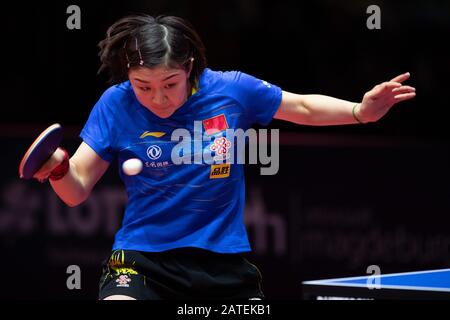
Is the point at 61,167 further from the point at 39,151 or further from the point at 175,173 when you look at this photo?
the point at 175,173

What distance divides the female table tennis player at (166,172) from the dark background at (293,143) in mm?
3443

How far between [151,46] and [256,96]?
0.53m

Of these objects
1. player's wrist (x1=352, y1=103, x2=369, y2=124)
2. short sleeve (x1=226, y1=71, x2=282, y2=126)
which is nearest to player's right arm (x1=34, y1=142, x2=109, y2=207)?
short sleeve (x1=226, y1=71, x2=282, y2=126)

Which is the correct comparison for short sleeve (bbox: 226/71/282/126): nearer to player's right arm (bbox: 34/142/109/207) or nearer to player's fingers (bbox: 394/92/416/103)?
player's fingers (bbox: 394/92/416/103)

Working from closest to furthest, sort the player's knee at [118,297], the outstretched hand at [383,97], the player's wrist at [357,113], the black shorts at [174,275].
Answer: the player's knee at [118,297] < the black shorts at [174,275] < the outstretched hand at [383,97] < the player's wrist at [357,113]

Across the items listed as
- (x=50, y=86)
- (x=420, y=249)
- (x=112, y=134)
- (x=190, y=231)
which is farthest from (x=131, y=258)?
(x=50, y=86)

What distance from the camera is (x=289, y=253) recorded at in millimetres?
Answer: 7941

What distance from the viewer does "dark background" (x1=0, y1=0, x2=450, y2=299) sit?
25.2ft

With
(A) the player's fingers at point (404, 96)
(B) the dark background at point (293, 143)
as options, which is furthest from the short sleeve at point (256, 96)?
(B) the dark background at point (293, 143)

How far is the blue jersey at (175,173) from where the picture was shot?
162 inches

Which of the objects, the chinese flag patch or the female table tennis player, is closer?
the female table tennis player

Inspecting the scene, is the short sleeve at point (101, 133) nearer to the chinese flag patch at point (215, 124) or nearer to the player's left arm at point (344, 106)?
the chinese flag patch at point (215, 124)

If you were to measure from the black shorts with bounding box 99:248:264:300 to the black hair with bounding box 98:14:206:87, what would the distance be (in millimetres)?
728

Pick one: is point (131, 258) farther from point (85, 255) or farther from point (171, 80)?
point (85, 255)
